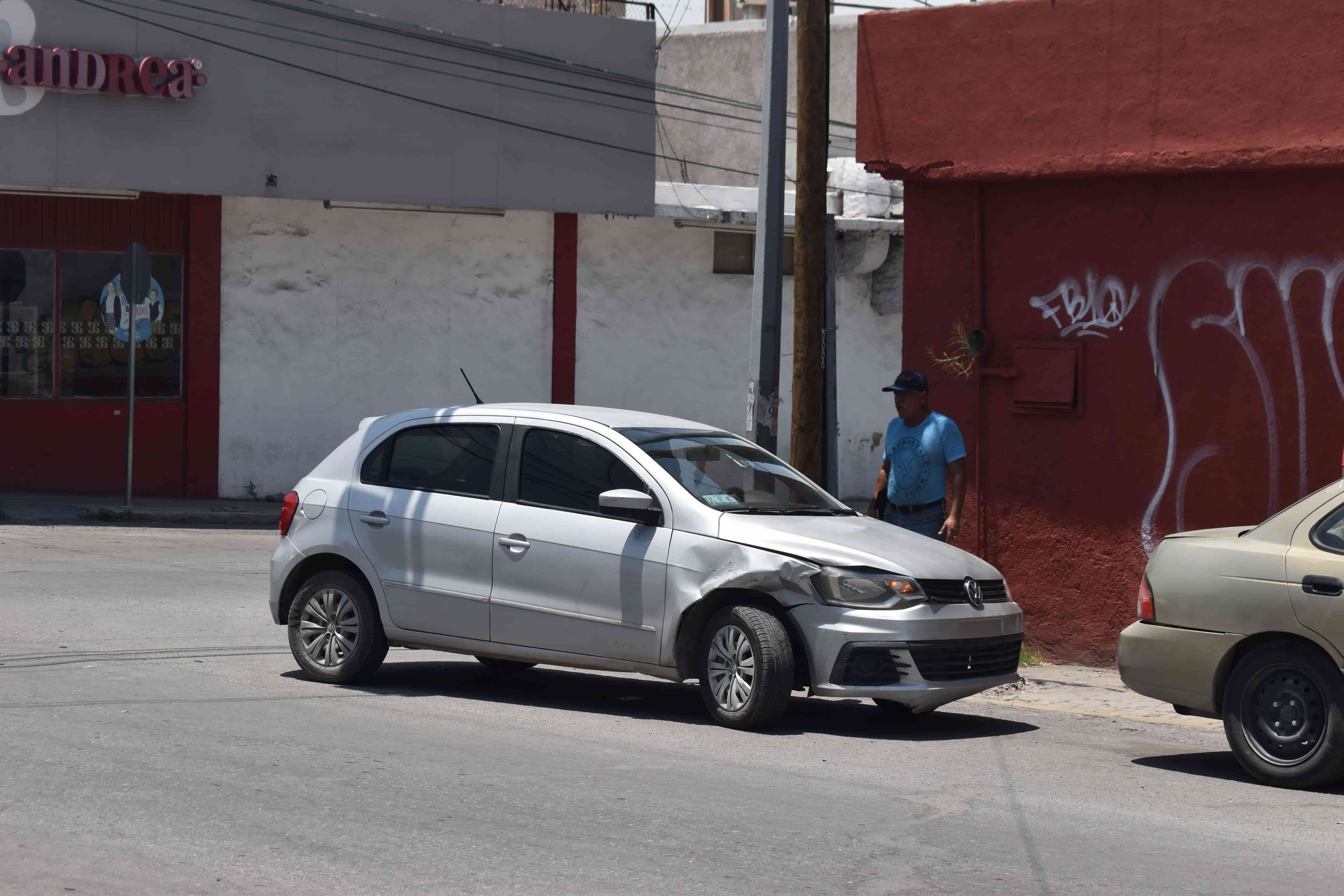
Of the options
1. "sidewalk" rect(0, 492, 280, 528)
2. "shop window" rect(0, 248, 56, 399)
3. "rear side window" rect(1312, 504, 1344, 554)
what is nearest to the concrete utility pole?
"rear side window" rect(1312, 504, 1344, 554)

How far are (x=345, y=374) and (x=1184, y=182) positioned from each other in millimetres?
14021

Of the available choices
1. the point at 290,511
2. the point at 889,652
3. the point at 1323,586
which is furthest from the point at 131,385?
the point at 1323,586

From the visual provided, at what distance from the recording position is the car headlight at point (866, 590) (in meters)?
7.81

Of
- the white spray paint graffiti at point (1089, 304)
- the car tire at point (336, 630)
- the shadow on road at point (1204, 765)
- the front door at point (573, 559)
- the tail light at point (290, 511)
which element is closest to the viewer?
the shadow on road at point (1204, 765)

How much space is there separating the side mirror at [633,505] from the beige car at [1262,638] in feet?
7.96

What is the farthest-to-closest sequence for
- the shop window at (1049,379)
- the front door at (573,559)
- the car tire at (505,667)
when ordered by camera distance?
the shop window at (1049,379) < the car tire at (505,667) < the front door at (573,559)

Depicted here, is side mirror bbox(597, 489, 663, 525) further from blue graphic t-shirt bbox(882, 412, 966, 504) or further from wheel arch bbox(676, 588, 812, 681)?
blue graphic t-shirt bbox(882, 412, 966, 504)

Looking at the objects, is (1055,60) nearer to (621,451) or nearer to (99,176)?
(621,451)

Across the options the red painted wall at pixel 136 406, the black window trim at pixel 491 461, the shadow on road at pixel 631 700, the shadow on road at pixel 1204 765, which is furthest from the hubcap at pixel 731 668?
the red painted wall at pixel 136 406

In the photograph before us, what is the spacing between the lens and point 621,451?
853 centimetres

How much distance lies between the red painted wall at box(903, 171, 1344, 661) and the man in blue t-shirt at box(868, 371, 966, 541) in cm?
127

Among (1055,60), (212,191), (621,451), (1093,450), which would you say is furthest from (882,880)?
(212,191)

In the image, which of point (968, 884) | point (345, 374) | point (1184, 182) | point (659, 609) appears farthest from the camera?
point (345, 374)

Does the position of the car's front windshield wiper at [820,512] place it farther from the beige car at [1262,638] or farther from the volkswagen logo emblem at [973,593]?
the beige car at [1262,638]
